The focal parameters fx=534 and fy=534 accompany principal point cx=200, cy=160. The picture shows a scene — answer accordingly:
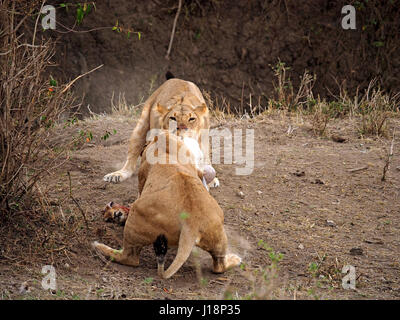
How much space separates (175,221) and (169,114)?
221 cm

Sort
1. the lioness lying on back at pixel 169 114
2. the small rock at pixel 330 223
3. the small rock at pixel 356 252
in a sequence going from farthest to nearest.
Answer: the lioness lying on back at pixel 169 114 < the small rock at pixel 330 223 < the small rock at pixel 356 252

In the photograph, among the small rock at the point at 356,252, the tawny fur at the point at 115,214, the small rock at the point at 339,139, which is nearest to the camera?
the small rock at the point at 356,252

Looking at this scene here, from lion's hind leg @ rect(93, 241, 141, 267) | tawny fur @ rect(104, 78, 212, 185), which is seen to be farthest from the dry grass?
tawny fur @ rect(104, 78, 212, 185)

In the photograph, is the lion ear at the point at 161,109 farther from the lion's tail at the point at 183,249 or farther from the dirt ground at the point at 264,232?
the lion's tail at the point at 183,249

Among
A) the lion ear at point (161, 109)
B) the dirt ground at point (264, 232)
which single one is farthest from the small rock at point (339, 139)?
the lion ear at point (161, 109)

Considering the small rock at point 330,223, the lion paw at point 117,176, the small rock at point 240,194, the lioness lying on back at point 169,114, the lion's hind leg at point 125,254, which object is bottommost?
the small rock at point 330,223

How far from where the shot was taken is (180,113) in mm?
5594

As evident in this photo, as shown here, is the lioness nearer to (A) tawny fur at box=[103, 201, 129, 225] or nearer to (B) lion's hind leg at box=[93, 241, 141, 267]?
(B) lion's hind leg at box=[93, 241, 141, 267]

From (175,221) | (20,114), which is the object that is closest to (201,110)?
(20,114)

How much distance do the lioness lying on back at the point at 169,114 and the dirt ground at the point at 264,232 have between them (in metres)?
0.23

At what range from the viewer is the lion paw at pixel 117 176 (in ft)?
18.5

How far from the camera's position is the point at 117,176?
571cm

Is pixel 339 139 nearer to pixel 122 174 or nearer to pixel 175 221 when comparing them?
pixel 122 174

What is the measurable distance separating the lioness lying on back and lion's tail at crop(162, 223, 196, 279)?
6.14 feet
